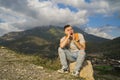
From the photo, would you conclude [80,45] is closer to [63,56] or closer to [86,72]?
[63,56]

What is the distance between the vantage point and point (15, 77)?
1403 centimetres

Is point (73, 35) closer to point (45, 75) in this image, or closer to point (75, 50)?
point (75, 50)

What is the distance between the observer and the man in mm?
14305

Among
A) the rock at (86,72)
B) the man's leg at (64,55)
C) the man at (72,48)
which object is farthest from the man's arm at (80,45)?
the rock at (86,72)

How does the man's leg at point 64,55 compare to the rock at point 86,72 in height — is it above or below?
above

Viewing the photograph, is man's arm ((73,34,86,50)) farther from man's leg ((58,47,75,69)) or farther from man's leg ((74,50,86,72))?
man's leg ((58,47,75,69))

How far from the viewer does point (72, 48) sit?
14867mm

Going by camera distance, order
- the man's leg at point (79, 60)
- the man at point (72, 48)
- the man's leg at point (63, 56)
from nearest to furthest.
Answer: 1. the man at point (72, 48)
2. the man's leg at point (79, 60)
3. the man's leg at point (63, 56)

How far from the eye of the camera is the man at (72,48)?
14.3 meters

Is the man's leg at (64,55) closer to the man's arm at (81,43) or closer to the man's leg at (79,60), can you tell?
the man's leg at (79,60)

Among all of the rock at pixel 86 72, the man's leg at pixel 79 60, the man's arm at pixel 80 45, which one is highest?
the man's arm at pixel 80 45

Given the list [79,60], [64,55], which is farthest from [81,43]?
[64,55]

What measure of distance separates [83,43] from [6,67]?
4.96 metres

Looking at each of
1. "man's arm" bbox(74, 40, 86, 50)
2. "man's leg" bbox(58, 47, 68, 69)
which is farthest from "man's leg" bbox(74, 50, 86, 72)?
"man's leg" bbox(58, 47, 68, 69)
